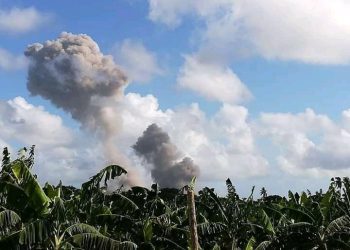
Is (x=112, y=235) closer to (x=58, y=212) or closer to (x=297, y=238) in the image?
(x=58, y=212)

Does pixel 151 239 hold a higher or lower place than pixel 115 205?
lower

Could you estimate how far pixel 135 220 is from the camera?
2753 cm

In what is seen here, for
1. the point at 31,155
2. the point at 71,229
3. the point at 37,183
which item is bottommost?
the point at 71,229

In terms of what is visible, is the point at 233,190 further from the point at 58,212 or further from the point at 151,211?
the point at 58,212

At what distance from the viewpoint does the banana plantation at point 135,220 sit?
61.3 ft

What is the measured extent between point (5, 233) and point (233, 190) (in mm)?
11618

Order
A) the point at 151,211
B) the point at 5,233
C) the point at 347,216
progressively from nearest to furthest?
the point at 5,233, the point at 347,216, the point at 151,211

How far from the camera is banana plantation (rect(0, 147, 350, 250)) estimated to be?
1869 centimetres

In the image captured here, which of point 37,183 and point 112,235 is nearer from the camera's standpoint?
point 37,183

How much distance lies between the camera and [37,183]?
63.1 ft

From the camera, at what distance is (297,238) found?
2627 cm

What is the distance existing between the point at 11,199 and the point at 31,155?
3164 mm

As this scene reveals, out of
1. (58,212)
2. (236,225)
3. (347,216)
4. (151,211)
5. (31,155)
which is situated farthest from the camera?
(151,211)

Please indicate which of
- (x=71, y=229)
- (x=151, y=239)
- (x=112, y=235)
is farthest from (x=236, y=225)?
(x=71, y=229)
